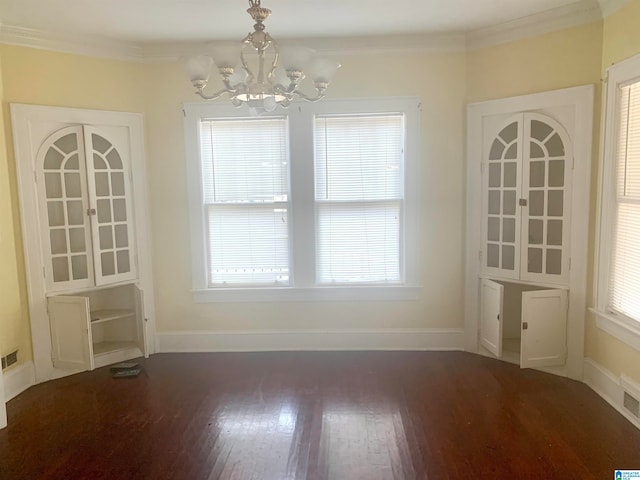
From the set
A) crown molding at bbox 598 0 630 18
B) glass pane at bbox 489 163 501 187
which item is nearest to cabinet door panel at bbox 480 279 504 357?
glass pane at bbox 489 163 501 187

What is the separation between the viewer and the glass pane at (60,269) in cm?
407

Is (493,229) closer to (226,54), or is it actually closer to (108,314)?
(226,54)

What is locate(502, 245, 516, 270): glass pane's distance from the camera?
4.14 meters

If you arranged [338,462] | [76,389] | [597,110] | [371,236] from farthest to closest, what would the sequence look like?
[371,236] < [76,389] < [597,110] < [338,462]

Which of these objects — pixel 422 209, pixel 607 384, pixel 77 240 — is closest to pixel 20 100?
pixel 77 240

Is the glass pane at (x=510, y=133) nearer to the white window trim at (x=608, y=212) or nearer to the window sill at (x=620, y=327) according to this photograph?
the white window trim at (x=608, y=212)

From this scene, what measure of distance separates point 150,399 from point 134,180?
1.99 meters

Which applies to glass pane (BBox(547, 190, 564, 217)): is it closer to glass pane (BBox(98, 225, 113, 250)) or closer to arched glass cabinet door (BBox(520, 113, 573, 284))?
arched glass cabinet door (BBox(520, 113, 573, 284))

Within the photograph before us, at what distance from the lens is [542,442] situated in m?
2.96

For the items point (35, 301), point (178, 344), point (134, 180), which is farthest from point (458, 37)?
point (35, 301)

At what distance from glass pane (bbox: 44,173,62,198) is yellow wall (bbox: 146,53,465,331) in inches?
31.4

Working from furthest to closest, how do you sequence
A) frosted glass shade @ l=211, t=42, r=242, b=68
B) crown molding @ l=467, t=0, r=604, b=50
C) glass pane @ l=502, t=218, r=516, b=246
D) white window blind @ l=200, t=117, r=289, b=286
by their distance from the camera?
white window blind @ l=200, t=117, r=289, b=286, glass pane @ l=502, t=218, r=516, b=246, crown molding @ l=467, t=0, r=604, b=50, frosted glass shade @ l=211, t=42, r=242, b=68

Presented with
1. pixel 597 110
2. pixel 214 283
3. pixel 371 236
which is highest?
pixel 597 110

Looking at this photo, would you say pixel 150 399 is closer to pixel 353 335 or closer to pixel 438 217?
pixel 353 335
